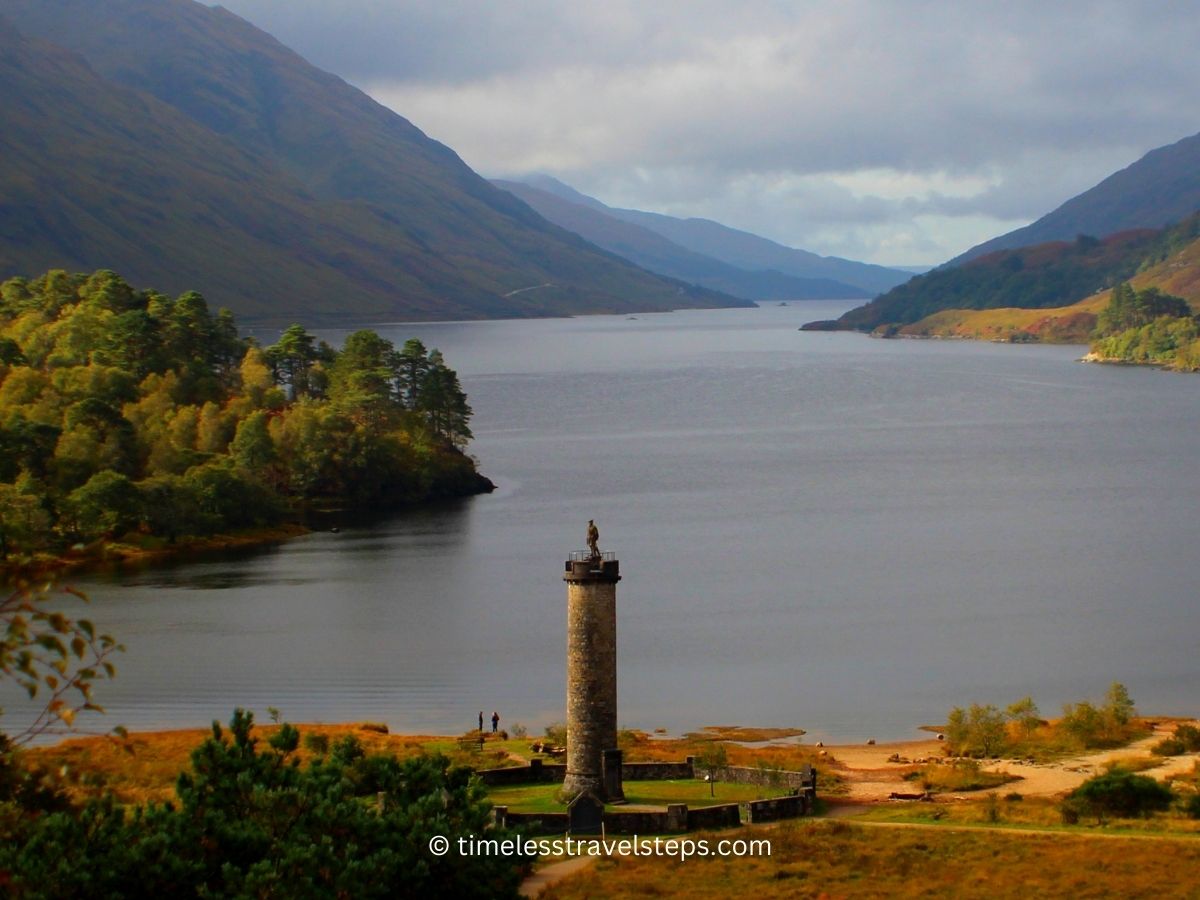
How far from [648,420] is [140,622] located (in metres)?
A: 103

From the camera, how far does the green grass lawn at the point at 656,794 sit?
41125 millimetres

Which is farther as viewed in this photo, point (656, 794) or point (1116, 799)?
point (656, 794)

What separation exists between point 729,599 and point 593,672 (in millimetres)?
43145

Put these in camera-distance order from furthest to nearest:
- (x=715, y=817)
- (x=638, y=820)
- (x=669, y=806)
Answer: (x=715, y=817) < (x=669, y=806) < (x=638, y=820)

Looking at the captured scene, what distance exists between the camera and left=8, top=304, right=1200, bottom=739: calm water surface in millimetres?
64875

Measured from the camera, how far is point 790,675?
6788cm

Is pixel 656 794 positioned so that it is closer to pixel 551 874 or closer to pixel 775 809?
pixel 775 809

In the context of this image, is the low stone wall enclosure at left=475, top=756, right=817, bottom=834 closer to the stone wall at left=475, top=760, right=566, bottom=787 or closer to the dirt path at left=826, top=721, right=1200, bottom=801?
the stone wall at left=475, top=760, right=566, bottom=787

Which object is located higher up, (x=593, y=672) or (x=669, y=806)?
(x=593, y=672)

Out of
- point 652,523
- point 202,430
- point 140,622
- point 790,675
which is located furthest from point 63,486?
point 790,675

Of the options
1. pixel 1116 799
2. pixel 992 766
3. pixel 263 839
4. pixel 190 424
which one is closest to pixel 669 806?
pixel 1116 799

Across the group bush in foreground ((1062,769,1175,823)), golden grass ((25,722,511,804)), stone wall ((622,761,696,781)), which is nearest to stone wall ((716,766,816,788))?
stone wall ((622,761,696,781))

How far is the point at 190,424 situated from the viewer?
4582 inches

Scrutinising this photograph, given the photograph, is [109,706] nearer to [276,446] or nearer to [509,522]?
[509,522]
